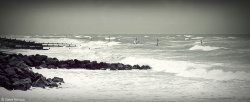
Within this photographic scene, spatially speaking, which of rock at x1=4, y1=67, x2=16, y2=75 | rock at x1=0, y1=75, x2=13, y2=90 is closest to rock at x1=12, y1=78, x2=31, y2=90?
rock at x1=0, y1=75, x2=13, y2=90

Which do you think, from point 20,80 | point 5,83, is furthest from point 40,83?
point 5,83

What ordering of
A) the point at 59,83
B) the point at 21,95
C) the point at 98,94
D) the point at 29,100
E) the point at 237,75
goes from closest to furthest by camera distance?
the point at 29,100 < the point at 21,95 < the point at 98,94 < the point at 59,83 < the point at 237,75

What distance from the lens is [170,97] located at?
6852 millimetres

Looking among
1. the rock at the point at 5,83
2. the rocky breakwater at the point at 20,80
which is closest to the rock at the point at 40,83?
the rocky breakwater at the point at 20,80

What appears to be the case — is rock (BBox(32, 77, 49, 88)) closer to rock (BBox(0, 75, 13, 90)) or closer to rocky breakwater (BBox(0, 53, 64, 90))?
rocky breakwater (BBox(0, 53, 64, 90))

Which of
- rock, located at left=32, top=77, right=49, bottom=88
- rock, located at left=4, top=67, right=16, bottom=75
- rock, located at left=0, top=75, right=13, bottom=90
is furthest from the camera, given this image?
rock, located at left=4, top=67, right=16, bottom=75

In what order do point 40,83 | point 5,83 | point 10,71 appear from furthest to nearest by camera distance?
point 10,71, point 40,83, point 5,83

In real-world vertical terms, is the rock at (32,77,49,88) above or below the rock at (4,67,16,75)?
below

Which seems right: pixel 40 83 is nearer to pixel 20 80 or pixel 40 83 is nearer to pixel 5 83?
pixel 20 80

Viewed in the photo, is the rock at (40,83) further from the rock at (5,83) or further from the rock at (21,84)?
the rock at (5,83)

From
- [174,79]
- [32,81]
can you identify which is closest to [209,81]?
[174,79]

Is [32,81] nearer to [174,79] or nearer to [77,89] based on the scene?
[77,89]

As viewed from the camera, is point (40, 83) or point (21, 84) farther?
point (40, 83)

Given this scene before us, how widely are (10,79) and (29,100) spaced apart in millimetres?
1514
